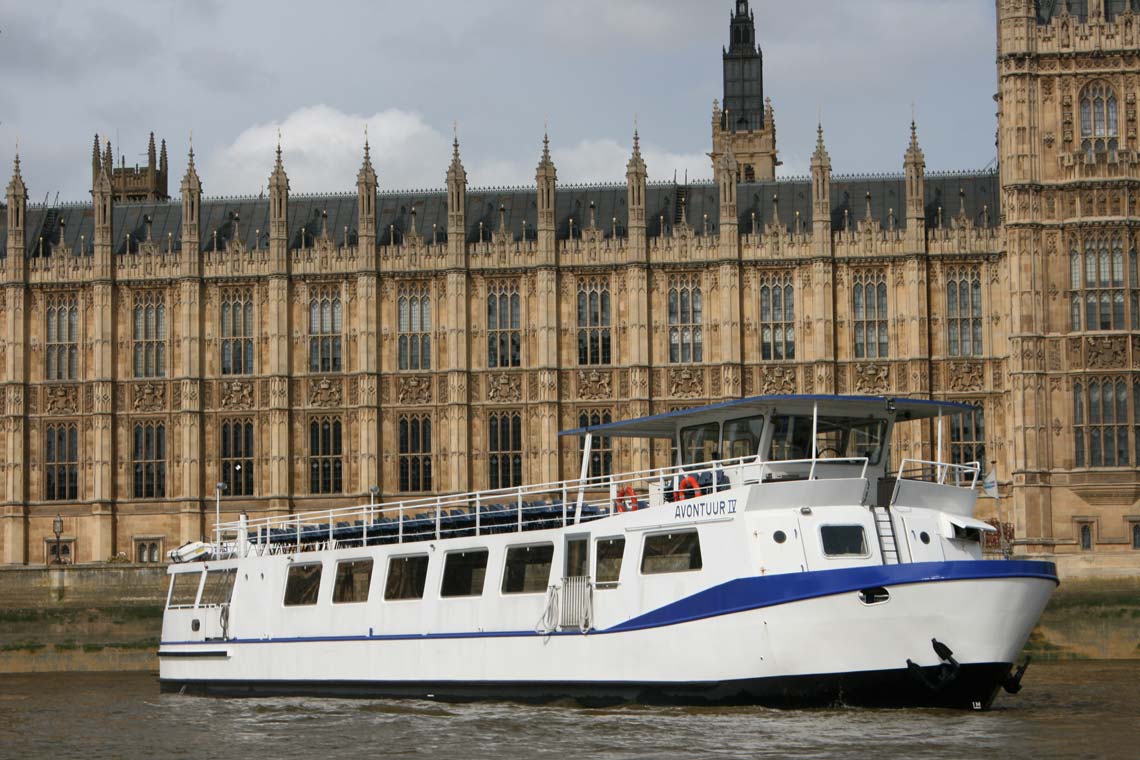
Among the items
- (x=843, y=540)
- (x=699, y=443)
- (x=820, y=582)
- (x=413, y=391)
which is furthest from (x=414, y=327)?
(x=820, y=582)

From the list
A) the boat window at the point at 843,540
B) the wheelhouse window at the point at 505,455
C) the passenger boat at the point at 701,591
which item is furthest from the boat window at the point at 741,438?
the wheelhouse window at the point at 505,455

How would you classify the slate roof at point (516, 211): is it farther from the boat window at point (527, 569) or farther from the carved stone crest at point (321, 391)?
the boat window at point (527, 569)

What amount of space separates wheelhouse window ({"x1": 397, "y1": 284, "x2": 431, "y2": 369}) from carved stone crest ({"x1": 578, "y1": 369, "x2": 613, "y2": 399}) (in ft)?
20.2

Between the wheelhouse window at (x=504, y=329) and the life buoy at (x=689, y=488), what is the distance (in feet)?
111

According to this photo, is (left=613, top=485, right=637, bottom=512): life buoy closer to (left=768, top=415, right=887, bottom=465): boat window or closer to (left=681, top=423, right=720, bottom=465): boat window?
(left=681, top=423, right=720, bottom=465): boat window

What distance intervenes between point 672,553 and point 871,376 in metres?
35.0

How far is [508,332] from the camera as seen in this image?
235 feet

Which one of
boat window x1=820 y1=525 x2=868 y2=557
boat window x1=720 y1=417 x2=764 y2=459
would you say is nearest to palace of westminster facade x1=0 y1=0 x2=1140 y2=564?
boat window x1=720 y1=417 x2=764 y2=459

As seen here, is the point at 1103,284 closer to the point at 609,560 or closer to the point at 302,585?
the point at 609,560

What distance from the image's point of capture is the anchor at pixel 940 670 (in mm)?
Result: 33562

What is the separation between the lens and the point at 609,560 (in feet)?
124

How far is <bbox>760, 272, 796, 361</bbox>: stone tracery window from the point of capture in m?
70.6

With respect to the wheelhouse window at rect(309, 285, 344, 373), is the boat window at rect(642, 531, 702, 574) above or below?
below

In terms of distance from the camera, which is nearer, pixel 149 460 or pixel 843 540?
pixel 843 540
